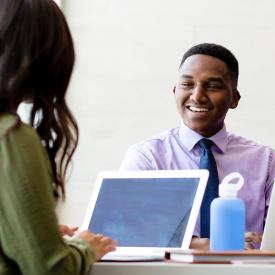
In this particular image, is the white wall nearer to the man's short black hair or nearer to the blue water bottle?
the man's short black hair

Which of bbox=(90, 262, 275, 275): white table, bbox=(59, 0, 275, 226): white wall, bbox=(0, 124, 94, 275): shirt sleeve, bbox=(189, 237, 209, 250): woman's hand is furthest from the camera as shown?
bbox=(59, 0, 275, 226): white wall

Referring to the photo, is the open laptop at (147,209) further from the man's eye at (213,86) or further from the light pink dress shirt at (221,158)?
the man's eye at (213,86)

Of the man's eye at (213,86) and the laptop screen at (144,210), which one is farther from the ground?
the man's eye at (213,86)

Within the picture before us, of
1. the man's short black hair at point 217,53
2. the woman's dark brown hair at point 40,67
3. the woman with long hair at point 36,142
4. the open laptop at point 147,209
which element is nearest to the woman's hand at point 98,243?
the woman with long hair at point 36,142

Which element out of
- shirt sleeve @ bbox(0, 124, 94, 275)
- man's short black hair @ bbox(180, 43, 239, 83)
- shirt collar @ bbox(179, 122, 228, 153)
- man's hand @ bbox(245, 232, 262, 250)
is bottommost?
man's hand @ bbox(245, 232, 262, 250)

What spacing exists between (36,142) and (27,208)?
0.37 ft

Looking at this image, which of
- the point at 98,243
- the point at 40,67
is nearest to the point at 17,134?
the point at 40,67

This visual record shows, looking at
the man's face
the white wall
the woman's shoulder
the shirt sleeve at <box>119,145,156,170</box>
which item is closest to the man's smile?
the man's face

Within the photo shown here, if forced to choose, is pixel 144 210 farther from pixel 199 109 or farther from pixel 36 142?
pixel 199 109

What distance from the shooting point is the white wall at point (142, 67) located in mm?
2959

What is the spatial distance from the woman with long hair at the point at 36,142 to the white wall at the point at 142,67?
1.60 m

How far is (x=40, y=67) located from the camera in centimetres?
129

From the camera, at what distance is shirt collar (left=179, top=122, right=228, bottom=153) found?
93.9 inches

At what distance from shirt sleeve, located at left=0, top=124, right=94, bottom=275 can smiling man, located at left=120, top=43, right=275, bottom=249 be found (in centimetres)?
118
